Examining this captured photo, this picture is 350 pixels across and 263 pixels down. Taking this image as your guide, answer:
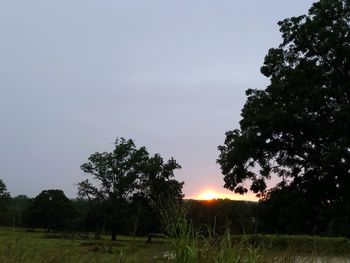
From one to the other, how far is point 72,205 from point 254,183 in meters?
48.4

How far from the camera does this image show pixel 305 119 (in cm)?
3241

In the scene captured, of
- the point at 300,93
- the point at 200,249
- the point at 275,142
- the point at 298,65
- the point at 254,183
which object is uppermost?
the point at 298,65

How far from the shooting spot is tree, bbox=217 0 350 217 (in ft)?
105

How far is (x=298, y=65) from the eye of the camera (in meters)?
35.4

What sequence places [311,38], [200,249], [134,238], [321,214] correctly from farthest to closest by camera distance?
[311,38] < [321,214] < [134,238] < [200,249]

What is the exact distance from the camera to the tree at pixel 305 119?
32156 mm

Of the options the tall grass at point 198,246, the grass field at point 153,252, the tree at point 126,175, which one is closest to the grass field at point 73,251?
the grass field at point 153,252

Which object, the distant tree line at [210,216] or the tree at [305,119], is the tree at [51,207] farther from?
the tree at [305,119]

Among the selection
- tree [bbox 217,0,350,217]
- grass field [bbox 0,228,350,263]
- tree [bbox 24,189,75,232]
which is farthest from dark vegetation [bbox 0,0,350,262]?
tree [bbox 24,189,75,232]

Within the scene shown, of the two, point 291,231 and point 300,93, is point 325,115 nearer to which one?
point 300,93

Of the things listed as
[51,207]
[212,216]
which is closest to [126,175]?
[51,207]

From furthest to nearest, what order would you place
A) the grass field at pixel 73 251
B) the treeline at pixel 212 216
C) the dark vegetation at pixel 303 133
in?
the dark vegetation at pixel 303 133 < the treeline at pixel 212 216 < the grass field at pixel 73 251

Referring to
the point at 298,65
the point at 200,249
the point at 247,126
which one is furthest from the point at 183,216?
the point at 298,65

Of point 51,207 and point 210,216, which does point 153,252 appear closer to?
point 210,216
